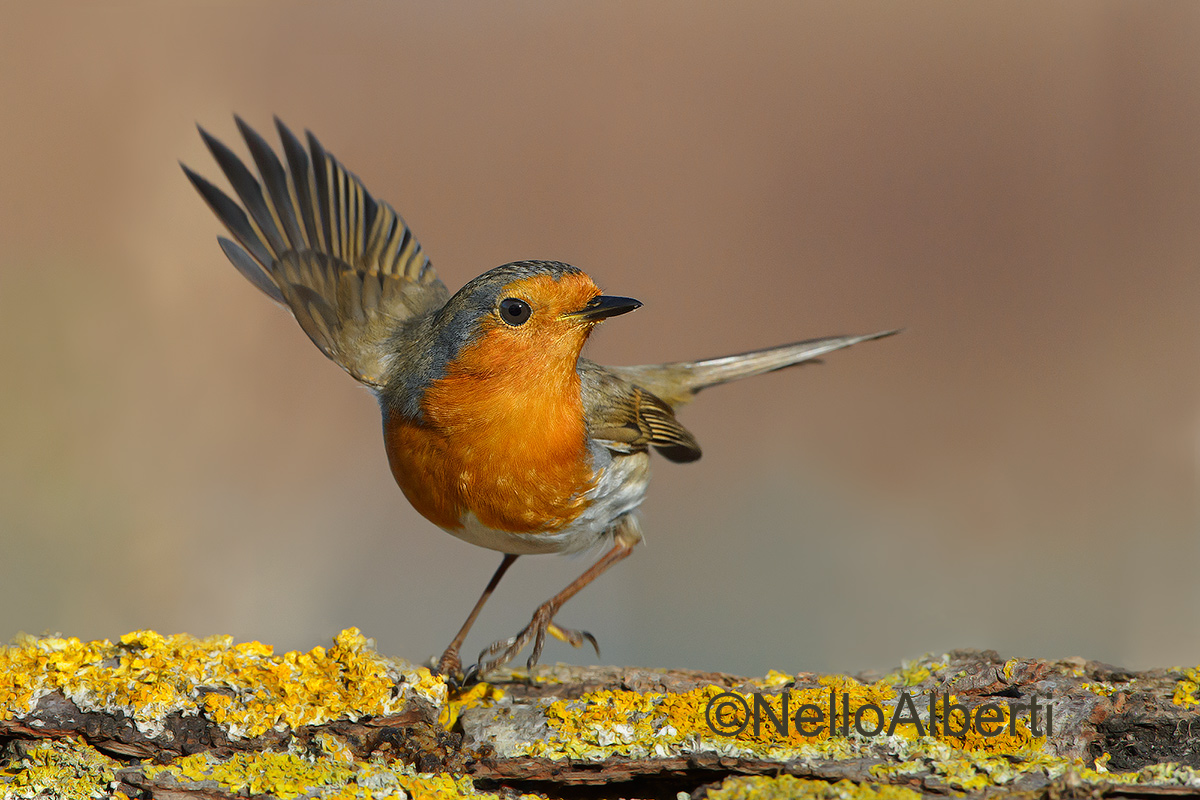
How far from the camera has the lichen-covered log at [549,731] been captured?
2379 mm

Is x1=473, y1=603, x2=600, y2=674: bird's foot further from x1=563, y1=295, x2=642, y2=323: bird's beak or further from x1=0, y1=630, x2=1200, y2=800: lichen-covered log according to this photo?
x1=563, y1=295, x2=642, y2=323: bird's beak

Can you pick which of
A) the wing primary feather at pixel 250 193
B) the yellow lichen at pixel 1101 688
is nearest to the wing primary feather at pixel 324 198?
the wing primary feather at pixel 250 193

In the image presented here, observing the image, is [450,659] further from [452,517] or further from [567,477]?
[567,477]

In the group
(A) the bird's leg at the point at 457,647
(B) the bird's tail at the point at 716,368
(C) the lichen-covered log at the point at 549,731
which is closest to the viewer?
(C) the lichen-covered log at the point at 549,731

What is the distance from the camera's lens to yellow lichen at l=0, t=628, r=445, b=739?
2572 millimetres

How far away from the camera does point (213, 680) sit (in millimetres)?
2656

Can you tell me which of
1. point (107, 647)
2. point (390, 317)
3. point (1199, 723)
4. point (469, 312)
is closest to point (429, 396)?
point (469, 312)

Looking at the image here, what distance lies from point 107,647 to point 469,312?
1.54 metres

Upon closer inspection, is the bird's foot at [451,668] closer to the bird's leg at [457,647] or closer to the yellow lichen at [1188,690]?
the bird's leg at [457,647]

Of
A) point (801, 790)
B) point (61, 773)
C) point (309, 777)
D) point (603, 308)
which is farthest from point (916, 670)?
point (61, 773)

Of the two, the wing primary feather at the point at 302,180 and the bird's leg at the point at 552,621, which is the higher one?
the wing primary feather at the point at 302,180

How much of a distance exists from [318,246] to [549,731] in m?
2.55

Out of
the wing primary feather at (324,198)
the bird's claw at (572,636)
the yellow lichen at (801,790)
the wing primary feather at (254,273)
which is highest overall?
the wing primary feather at (324,198)

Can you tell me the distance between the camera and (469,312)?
10.7ft
